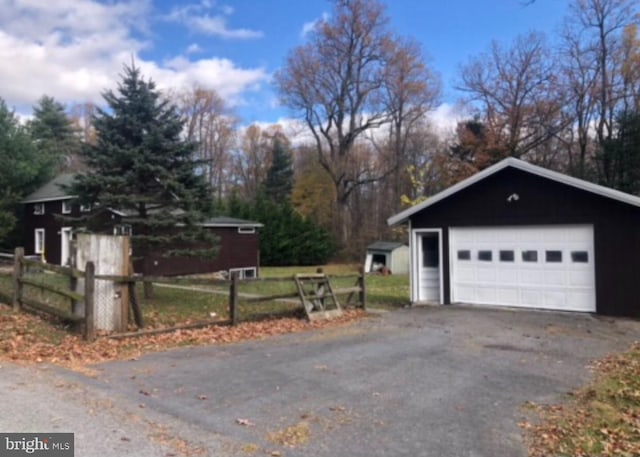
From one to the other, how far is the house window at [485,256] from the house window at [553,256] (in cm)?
148

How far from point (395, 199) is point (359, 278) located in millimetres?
29589

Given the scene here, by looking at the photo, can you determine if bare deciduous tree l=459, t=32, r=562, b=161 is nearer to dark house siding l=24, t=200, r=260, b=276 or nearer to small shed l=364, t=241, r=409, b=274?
small shed l=364, t=241, r=409, b=274

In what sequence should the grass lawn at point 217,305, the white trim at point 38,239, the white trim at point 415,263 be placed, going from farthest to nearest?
the white trim at point 38,239, the white trim at point 415,263, the grass lawn at point 217,305

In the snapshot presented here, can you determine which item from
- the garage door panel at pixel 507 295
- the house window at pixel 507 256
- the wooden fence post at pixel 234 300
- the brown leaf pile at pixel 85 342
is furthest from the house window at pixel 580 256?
the wooden fence post at pixel 234 300

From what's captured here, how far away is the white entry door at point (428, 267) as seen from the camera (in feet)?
50.0

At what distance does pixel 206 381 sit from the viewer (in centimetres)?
621

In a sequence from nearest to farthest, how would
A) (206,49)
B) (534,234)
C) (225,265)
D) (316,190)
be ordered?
(534,234) → (206,49) → (225,265) → (316,190)

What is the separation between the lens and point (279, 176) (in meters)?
48.8

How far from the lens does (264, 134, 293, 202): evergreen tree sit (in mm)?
48375

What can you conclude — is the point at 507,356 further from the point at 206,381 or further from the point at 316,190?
the point at 316,190

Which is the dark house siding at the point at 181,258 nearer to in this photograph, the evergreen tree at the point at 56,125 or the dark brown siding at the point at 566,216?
the dark brown siding at the point at 566,216

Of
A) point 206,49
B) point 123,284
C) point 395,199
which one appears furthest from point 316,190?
point 123,284

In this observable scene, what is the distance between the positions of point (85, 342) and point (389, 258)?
88.2 ft

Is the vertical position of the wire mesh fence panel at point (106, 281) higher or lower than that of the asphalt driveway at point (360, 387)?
higher
